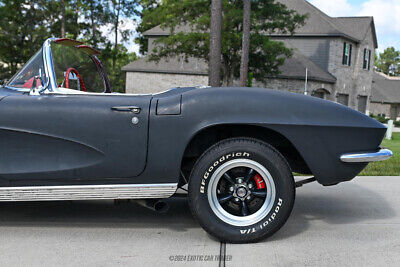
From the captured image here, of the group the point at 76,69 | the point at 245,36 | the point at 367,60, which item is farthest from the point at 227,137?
the point at 367,60

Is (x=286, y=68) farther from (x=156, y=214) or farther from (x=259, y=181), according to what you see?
(x=259, y=181)

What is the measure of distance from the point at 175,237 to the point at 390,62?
335ft

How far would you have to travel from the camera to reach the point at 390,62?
315 feet

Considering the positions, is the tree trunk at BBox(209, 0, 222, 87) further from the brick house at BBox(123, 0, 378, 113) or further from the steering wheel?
the brick house at BBox(123, 0, 378, 113)

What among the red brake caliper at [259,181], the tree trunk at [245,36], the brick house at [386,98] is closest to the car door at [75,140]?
the red brake caliper at [259,181]

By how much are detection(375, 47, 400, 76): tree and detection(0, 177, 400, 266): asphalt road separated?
10030 cm

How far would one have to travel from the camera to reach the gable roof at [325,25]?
30.8 meters

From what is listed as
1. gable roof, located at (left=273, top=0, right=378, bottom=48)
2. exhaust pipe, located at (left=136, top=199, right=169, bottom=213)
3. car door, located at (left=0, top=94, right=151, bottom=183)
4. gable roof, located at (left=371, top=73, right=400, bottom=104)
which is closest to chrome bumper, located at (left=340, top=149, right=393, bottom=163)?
exhaust pipe, located at (left=136, top=199, right=169, bottom=213)

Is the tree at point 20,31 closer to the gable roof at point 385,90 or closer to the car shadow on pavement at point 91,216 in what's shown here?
the car shadow on pavement at point 91,216

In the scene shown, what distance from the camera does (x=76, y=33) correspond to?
40.0m

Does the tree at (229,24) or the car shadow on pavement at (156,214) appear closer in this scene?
the car shadow on pavement at (156,214)

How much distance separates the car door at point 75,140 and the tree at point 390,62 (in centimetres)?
10185

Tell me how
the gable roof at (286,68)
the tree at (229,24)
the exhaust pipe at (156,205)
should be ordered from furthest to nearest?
the gable roof at (286,68)
the tree at (229,24)
the exhaust pipe at (156,205)

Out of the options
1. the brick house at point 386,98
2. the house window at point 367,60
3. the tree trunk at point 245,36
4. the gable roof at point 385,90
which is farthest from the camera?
the gable roof at point 385,90
